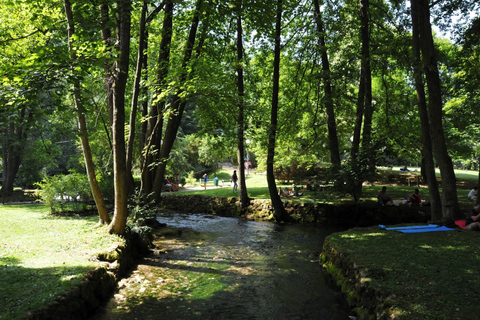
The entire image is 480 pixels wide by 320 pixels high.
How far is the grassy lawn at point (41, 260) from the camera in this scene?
433 cm

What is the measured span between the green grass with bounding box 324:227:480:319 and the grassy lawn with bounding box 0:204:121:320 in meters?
4.68

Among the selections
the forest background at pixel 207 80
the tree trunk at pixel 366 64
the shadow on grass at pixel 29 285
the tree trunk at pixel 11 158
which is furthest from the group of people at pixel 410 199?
the tree trunk at pixel 11 158

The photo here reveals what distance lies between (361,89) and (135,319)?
14169 millimetres

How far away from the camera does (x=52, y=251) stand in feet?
22.1

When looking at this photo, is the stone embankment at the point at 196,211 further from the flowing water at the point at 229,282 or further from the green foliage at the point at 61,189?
the green foliage at the point at 61,189

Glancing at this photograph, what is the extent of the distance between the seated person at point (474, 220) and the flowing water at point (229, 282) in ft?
13.6

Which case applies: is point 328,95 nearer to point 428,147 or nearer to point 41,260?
point 428,147

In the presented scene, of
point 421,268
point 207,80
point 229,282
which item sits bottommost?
point 229,282

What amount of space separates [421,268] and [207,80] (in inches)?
260

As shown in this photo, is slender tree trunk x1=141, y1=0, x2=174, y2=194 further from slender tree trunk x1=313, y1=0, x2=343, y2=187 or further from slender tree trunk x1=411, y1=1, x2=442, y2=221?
slender tree trunk x1=411, y1=1, x2=442, y2=221

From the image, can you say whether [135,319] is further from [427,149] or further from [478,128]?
[478,128]

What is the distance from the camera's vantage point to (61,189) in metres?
13.3

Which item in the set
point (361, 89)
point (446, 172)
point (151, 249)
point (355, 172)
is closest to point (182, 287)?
point (151, 249)

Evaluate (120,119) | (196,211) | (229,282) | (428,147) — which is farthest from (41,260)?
(196,211)
